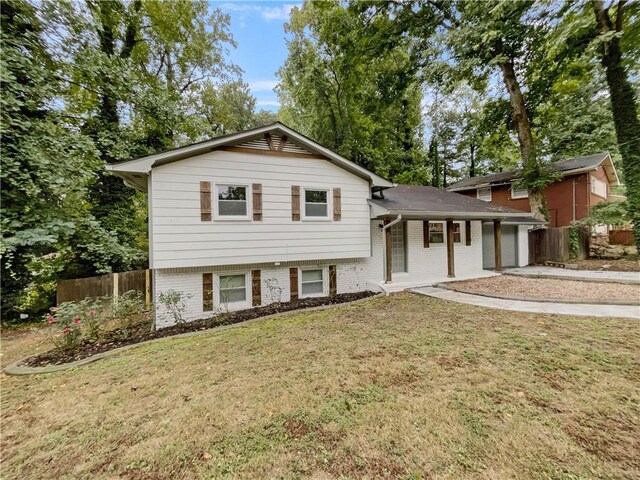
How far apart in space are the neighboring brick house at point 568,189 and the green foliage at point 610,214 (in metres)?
3.05

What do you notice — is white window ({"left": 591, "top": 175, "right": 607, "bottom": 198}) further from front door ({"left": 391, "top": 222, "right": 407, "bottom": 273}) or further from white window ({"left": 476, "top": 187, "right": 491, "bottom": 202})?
front door ({"left": 391, "top": 222, "right": 407, "bottom": 273})

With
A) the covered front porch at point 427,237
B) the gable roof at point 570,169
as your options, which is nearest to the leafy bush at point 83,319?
the covered front porch at point 427,237

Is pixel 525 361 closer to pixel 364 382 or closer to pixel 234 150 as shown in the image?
pixel 364 382

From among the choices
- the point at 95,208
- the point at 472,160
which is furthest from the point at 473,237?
the point at 472,160

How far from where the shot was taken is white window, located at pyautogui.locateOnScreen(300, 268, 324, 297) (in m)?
9.01

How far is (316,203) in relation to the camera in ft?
29.1

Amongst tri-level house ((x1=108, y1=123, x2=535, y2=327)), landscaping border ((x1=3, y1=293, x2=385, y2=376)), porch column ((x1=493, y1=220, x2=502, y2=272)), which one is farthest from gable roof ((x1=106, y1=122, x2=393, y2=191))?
porch column ((x1=493, y1=220, x2=502, y2=272))

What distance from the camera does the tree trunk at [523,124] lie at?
47.4 feet

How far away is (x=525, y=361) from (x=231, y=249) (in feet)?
22.1

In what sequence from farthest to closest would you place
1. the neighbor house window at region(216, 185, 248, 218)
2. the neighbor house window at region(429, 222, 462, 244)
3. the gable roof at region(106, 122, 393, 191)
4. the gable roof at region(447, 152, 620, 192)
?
the gable roof at region(447, 152, 620, 192) → the neighbor house window at region(429, 222, 462, 244) → the neighbor house window at region(216, 185, 248, 218) → the gable roof at region(106, 122, 393, 191)

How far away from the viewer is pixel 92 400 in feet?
11.6

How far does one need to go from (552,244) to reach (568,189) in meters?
5.53

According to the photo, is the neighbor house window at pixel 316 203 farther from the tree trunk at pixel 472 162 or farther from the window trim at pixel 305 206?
the tree trunk at pixel 472 162

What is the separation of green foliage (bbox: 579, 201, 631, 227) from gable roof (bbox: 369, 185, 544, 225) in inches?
102
